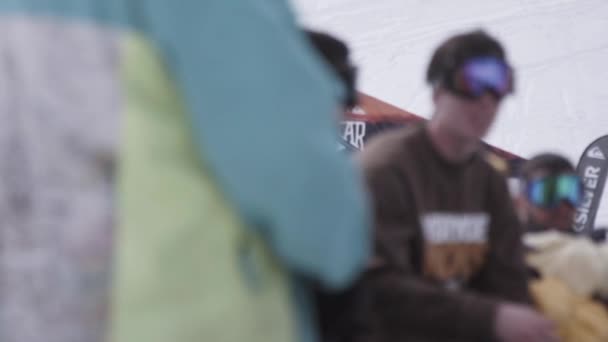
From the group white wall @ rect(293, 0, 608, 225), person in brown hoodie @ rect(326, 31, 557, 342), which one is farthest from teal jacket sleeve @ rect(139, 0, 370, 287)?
white wall @ rect(293, 0, 608, 225)

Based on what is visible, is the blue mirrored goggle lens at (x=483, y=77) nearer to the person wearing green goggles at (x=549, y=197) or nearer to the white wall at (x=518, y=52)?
the person wearing green goggles at (x=549, y=197)

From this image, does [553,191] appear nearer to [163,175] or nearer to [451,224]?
[451,224]

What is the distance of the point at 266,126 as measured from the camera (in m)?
0.97

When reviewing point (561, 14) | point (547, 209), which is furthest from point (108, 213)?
point (561, 14)

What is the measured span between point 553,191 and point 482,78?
78 centimetres

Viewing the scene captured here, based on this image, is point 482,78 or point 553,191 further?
point 553,191

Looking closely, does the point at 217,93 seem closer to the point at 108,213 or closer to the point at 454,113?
the point at 108,213

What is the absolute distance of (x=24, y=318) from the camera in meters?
1.03

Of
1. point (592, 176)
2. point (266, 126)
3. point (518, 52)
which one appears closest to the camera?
point (266, 126)

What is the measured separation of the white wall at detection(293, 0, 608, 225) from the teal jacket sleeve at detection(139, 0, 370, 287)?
3572mm

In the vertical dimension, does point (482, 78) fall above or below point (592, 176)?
above

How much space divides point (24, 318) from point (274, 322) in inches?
9.6

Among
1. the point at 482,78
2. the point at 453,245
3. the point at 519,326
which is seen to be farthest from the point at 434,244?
the point at 482,78

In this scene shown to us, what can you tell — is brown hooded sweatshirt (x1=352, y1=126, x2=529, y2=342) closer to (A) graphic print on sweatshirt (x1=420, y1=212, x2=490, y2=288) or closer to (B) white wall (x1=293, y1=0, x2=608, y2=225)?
(A) graphic print on sweatshirt (x1=420, y1=212, x2=490, y2=288)
